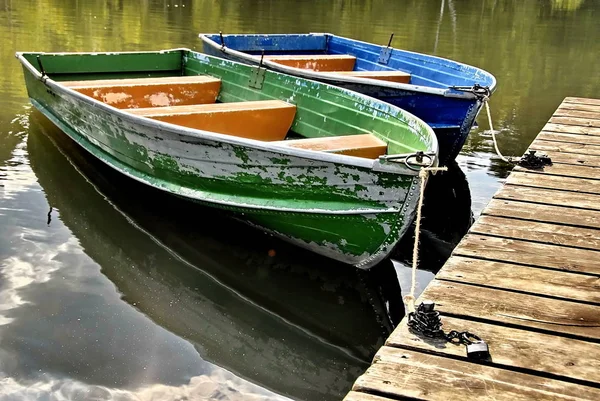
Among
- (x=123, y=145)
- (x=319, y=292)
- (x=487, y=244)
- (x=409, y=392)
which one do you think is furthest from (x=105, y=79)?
(x=409, y=392)

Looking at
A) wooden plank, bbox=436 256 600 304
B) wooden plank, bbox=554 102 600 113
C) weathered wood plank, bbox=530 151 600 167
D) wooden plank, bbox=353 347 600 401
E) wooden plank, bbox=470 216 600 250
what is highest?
wooden plank, bbox=554 102 600 113

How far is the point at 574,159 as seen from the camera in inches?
228

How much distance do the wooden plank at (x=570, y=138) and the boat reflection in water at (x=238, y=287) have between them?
1358 millimetres

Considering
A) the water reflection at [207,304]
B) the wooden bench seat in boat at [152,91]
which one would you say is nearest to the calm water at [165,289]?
the water reflection at [207,304]

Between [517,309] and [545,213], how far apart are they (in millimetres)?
1478

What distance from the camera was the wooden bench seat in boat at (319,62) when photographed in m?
8.84

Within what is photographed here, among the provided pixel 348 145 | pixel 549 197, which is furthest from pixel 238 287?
pixel 549 197

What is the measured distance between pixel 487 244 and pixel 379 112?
1922 millimetres

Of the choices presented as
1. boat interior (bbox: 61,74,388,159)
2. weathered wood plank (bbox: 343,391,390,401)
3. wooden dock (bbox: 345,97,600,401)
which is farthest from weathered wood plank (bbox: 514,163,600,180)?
weathered wood plank (bbox: 343,391,390,401)

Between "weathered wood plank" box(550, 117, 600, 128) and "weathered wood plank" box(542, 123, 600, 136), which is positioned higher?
"weathered wood plank" box(550, 117, 600, 128)

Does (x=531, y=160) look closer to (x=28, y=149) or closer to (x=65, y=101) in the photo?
(x=65, y=101)

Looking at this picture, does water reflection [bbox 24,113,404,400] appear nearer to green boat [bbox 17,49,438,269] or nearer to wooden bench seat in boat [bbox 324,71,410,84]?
green boat [bbox 17,49,438,269]

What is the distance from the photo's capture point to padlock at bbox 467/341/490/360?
9.44 feet

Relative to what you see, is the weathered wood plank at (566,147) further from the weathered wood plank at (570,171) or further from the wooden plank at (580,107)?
the wooden plank at (580,107)
